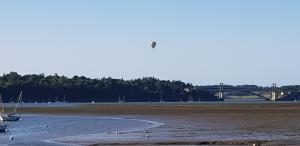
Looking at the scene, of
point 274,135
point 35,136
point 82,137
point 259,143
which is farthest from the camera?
point 35,136

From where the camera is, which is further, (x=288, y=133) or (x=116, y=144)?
(x=288, y=133)

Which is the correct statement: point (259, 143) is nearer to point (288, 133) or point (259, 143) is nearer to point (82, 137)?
point (288, 133)

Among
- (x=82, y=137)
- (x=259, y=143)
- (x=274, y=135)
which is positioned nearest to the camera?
(x=259, y=143)

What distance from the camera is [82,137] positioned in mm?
59219

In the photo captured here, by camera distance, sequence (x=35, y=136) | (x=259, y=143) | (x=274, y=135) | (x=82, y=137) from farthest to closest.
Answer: (x=35, y=136)
(x=82, y=137)
(x=274, y=135)
(x=259, y=143)

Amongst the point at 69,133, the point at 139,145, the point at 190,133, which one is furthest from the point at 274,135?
the point at 69,133

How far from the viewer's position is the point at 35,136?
63.2 meters

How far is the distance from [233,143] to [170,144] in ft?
13.0

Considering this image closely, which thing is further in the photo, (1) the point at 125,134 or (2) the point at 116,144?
(1) the point at 125,134

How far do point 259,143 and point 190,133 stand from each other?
12.9m

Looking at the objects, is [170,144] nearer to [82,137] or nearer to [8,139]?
[82,137]

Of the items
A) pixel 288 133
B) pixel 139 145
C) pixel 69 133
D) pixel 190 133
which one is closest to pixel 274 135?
pixel 288 133

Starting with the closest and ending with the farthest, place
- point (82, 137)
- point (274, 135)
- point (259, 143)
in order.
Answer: point (259, 143) < point (274, 135) < point (82, 137)

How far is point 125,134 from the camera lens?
61.3 m
